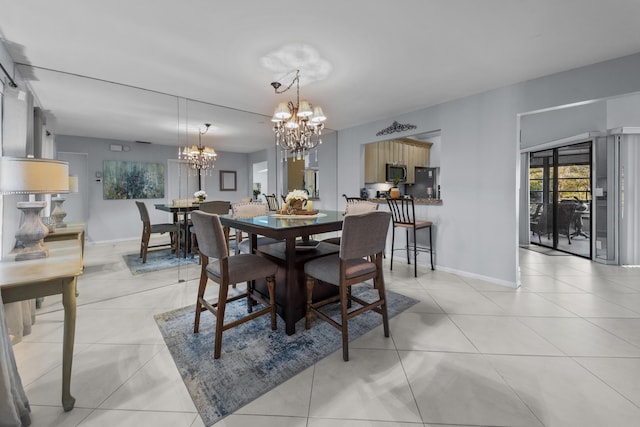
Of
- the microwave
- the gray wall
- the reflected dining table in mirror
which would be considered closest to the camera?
the reflected dining table in mirror

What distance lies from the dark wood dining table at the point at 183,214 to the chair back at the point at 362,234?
2684mm

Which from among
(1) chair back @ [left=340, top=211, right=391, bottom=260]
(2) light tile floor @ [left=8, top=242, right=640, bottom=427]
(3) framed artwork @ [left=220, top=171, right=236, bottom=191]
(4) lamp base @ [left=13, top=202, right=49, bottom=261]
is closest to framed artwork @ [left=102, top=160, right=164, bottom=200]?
(3) framed artwork @ [left=220, top=171, right=236, bottom=191]

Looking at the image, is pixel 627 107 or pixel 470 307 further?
pixel 627 107

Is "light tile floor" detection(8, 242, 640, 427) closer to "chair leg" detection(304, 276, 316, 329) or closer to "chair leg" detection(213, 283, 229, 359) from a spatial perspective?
"chair leg" detection(213, 283, 229, 359)

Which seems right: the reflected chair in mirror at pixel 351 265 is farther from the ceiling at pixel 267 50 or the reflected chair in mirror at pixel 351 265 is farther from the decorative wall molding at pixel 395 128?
the decorative wall molding at pixel 395 128

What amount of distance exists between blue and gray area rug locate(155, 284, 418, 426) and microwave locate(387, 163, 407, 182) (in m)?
3.58

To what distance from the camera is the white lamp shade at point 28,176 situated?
5.08 feet

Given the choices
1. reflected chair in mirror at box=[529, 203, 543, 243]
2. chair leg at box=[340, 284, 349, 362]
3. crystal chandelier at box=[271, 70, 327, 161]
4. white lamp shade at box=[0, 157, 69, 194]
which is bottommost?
chair leg at box=[340, 284, 349, 362]

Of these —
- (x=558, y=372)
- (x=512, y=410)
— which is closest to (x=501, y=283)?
(x=558, y=372)

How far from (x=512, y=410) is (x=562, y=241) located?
5.27m

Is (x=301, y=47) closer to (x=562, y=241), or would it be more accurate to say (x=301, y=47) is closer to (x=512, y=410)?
(x=512, y=410)

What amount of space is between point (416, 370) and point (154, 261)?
390 centimetres

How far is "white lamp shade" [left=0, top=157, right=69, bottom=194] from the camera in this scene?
1.55 m

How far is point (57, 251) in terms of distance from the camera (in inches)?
71.7
